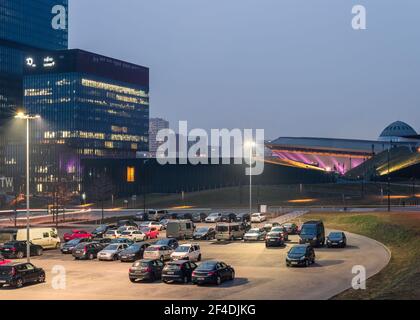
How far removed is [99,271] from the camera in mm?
38281

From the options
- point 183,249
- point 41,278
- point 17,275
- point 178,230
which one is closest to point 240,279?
point 183,249

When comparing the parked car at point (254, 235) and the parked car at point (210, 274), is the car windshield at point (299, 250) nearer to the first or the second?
the parked car at point (210, 274)

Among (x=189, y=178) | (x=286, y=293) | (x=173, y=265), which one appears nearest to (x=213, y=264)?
(x=173, y=265)

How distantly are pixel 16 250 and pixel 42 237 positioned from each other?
5.56 meters

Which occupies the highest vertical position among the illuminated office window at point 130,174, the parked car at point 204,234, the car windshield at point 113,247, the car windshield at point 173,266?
the illuminated office window at point 130,174

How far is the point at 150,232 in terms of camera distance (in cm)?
6241

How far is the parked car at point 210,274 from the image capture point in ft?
106

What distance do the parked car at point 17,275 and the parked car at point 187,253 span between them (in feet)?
37.0

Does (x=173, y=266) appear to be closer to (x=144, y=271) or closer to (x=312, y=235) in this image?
(x=144, y=271)

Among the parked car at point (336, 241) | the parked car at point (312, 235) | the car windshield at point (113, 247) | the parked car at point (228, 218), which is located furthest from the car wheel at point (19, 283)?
the parked car at point (228, 218)

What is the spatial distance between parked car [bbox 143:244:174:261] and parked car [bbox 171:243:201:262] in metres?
1.10

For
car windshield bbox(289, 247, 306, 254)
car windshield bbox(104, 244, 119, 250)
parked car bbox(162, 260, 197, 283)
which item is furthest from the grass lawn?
car windshield bbox(104, 244, 119, 250)

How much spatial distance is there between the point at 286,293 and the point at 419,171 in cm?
13090

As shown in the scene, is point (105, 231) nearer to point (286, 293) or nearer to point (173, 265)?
point (173, 265)
